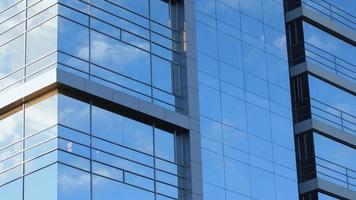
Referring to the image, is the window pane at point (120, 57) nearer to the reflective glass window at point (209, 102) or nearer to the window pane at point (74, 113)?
the window pane at point (74, 113)

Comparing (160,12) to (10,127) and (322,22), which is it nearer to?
(10,127)

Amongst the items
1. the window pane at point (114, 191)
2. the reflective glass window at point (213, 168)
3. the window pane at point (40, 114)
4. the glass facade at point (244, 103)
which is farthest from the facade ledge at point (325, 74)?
the window pane at point (40, 114)

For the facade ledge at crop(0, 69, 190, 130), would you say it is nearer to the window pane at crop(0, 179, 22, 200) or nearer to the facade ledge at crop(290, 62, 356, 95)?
the window pane at crop(0, 179, 22, 200)

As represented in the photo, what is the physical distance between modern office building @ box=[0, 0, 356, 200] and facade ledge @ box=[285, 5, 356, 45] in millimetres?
253

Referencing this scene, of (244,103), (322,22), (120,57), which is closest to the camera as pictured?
(120,57)

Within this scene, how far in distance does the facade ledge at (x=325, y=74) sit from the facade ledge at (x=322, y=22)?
1941 mm

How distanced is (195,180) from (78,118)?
4.99 meters

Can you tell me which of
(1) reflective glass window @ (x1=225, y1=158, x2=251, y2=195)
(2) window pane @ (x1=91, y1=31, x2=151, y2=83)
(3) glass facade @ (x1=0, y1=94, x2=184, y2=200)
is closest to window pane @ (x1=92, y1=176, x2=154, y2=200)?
(3) glass facade @ (x1=0, y1=94, x2=184, y2=200)

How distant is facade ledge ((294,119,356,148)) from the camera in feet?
149

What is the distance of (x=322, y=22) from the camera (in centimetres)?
4834

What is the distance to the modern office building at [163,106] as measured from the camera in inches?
1411

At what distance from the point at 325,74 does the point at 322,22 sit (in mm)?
2522

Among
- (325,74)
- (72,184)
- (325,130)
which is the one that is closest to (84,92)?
(72,184)

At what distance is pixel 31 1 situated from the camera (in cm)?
3828
